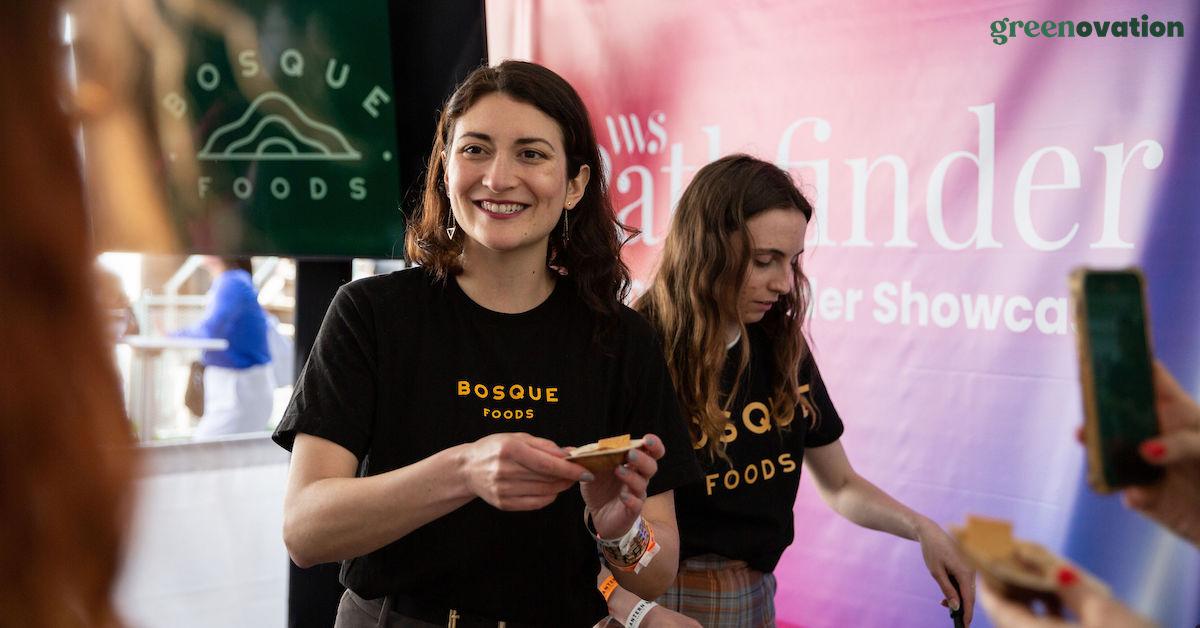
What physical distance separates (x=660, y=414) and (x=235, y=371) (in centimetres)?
251

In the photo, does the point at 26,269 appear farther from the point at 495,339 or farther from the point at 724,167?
the point at 724,167

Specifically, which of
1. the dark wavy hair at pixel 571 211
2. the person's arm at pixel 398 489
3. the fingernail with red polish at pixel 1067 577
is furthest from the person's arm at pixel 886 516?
the fingernail with red polish at pixel 1067 577

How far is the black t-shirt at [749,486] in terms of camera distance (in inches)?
82.4

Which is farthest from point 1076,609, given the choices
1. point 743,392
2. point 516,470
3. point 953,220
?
point 953,220

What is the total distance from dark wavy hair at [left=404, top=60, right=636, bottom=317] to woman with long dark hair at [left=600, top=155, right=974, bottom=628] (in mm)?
254

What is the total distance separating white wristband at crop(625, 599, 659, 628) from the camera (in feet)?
6.03

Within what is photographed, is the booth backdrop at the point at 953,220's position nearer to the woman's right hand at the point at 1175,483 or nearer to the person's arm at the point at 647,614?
the person's arm at the point at 647,614

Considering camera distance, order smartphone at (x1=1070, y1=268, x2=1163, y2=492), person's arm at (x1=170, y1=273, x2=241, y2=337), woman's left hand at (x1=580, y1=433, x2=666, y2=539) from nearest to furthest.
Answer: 1. smartphone at (x1=1070, y1=268, x2=1163, y2=492)
2. woman's left hand at (x1=580, y1=433, x2=666, y2=539)
3. person's arm at (x1=170, y1=273, x2=241, y2=337)

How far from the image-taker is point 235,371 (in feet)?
12.8

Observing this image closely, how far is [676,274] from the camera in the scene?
2303 mm

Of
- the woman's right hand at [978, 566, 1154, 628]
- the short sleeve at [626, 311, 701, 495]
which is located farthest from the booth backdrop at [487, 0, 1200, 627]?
the woman's right hand at [978, 566, 1154, 628]

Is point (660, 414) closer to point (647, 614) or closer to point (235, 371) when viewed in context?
point (647, 614)

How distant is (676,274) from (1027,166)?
0.90 metres

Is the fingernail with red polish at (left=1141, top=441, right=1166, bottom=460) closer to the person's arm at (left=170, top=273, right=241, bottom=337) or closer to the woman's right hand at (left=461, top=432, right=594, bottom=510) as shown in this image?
the woman's right hand at (left=461, top=432, right=594, bottom=510)
